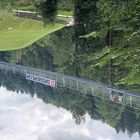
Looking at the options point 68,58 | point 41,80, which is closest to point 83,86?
point 41,80

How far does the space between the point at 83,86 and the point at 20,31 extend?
128 ft

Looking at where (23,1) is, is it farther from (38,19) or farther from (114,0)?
(114,0)

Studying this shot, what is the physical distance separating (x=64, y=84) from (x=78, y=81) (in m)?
1.37

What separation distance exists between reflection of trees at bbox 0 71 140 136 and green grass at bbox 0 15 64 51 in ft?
73.1

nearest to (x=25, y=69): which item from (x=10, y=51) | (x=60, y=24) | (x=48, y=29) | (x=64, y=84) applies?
(x=64, y=84)

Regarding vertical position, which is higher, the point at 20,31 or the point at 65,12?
the point at 65,12

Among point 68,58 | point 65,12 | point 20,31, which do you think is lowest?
point 20,31

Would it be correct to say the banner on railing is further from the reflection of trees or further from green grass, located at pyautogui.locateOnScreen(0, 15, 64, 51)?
green grass, located at pyautogui.locateOnScreen(0, 15, 64, 51)

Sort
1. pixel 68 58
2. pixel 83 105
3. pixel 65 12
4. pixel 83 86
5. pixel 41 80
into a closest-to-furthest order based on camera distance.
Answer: pixel 83 105, pixel 83 86, pixel 41 80, pixel 68 58, pixel 65 12

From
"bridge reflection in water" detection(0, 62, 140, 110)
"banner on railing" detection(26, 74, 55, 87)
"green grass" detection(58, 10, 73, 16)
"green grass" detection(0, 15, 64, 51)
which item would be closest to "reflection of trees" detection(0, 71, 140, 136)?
"banner on railing" detection(26, 74, 55, 87)

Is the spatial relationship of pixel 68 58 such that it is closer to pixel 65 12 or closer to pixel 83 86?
pixel 83 86

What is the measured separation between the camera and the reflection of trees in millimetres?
31422

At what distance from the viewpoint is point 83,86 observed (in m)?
39.4

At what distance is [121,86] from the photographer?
36.8 m
